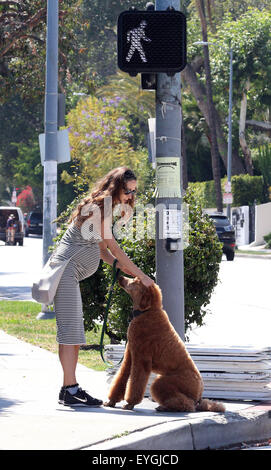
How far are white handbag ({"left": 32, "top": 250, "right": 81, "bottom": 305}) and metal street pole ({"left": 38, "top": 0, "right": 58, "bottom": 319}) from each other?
26.1 feet

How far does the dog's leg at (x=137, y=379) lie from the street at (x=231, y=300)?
1459mm

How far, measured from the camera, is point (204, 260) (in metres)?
10.1

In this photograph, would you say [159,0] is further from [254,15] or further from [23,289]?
[254,15]

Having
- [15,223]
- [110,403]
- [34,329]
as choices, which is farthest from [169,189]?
[15,223]

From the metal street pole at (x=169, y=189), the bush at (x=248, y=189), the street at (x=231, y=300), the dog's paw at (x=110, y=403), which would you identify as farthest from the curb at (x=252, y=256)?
the dog's paw at (x=110, y=403)

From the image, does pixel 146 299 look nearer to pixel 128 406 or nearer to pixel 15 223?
pixel 128 406

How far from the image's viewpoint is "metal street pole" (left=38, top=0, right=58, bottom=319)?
51.0 feet

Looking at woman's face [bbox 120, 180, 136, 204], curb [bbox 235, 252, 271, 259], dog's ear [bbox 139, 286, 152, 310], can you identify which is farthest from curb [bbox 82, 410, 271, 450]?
curb [bbox 235, 252, 271, 259]

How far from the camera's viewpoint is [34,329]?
45.0 feet

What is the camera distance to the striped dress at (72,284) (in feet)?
24.5

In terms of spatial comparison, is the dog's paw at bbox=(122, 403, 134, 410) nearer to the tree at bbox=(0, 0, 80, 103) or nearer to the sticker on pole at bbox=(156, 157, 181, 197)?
the sticker on pole at bbox=(156, 157, 181, 197)

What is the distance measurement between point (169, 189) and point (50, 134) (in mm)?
7550
